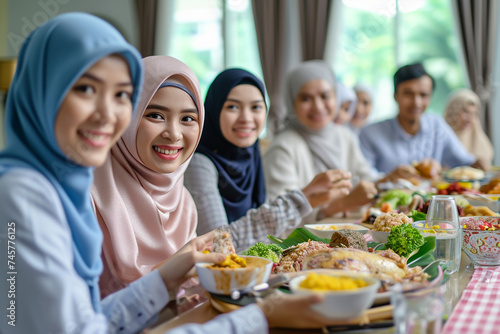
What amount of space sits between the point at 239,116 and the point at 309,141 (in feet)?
4.28

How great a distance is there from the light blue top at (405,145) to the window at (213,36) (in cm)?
345

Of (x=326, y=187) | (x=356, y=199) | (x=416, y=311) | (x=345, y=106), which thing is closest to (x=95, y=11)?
(x=345, y=106)

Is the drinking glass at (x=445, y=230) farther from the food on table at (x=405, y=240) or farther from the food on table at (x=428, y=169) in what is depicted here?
the food on table at (x=428, y=169)

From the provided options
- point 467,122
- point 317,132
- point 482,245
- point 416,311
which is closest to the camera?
point 416,311

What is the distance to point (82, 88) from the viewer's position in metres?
0.99

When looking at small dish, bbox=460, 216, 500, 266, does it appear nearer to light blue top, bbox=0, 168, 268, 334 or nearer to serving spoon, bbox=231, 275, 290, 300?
serving spoon, bbox=231, 275, 290, 300

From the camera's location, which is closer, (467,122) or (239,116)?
(239,116)

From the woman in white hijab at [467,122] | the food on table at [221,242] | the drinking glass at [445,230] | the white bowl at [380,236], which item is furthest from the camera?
the woman in white hijab at [467,122]

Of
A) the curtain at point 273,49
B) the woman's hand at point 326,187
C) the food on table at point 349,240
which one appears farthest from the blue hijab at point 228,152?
the curtain at point 273,49

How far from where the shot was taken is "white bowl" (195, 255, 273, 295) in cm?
114

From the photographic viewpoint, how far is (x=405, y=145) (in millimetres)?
4543

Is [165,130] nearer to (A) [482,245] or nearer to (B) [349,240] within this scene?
(B) [349,240]

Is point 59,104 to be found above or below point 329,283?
above

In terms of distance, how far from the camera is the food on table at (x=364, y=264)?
3.95 feet
